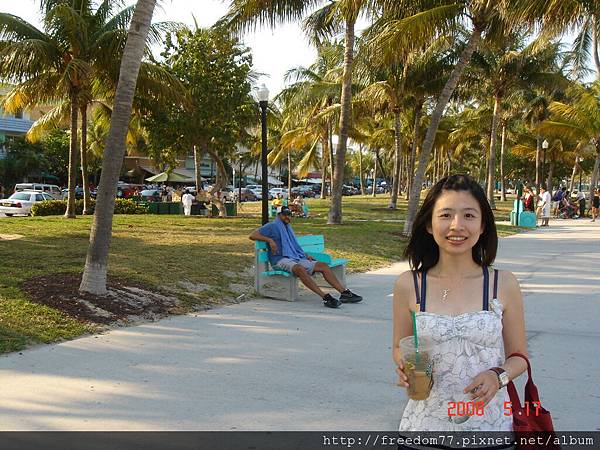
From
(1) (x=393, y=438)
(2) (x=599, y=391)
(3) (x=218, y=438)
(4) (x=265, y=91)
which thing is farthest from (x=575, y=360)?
(4) (x=265, y=91)

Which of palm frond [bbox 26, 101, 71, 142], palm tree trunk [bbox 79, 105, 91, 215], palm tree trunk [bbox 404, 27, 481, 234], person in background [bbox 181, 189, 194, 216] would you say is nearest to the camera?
palm tree trunk [bbox 404, 27, 481, 234]

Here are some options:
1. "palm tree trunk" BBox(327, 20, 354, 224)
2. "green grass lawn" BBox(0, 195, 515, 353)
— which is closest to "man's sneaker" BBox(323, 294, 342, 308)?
"green grass lawn" BBox(0, 195, 515, 353)

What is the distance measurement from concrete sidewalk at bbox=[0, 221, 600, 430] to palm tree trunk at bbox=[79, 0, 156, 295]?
108cm

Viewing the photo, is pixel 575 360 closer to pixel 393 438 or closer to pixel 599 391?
pixel 599 391

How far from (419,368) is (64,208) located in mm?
25408

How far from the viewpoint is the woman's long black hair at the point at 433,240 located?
247 cm

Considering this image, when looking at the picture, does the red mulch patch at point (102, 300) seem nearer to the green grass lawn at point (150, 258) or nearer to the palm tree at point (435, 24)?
the green grass lawn at point (150, 258)

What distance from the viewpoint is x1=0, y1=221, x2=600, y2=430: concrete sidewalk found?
4328 millimetres

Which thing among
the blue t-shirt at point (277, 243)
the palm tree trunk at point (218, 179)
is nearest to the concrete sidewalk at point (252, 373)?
the blue t-shirt at point (277, 243)

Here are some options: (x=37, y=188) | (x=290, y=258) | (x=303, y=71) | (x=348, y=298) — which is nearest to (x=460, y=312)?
(x=348, y=298)

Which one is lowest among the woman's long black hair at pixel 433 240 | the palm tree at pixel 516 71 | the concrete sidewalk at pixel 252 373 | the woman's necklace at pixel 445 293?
the concrete sidewalk at pixel 252 373

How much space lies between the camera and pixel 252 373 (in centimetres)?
533

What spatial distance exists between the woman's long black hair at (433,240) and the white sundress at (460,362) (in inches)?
10.2
